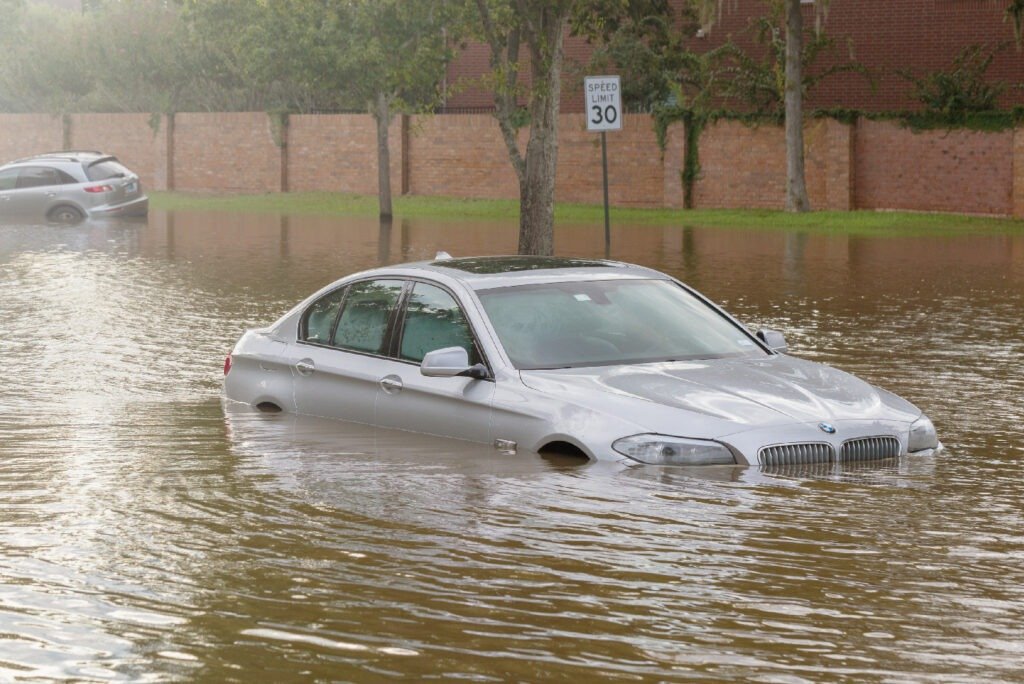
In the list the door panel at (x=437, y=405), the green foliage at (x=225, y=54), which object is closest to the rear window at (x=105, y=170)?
the green foliage at (x=225, y=54)

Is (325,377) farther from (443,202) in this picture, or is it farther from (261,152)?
(261,152)

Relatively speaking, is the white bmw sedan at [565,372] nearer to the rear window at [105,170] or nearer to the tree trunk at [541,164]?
the tree trunk at [541,164]

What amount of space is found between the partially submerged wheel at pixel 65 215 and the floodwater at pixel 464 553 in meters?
27.2

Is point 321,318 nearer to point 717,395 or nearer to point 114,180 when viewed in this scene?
point 717,395

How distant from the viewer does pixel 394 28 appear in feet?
129

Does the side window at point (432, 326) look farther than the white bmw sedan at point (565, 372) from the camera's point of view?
Yes

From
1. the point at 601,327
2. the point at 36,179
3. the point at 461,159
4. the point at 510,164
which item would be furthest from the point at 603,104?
the point at 461,159

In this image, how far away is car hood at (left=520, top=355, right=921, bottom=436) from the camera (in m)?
8.81

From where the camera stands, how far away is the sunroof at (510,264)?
34.1 ft

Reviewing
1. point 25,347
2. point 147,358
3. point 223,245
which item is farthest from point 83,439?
point 223,245

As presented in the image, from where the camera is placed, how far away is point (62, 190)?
135ft

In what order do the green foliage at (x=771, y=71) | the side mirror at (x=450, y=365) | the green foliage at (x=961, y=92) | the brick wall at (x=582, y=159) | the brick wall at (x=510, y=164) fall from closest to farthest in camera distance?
the side mirror at (x=450, y=365), the green foliage at (x=961, y=92), the brick wall at (x=582, y=159), the green foliage at (x=771, y=71), the brick wall at (x=510, y=164)

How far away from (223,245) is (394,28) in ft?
27.2

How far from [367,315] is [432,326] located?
2.05ft
